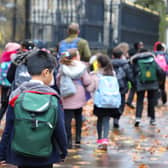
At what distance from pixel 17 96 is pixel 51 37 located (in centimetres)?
1205

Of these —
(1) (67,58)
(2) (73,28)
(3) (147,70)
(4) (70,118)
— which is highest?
(2) (73,28)

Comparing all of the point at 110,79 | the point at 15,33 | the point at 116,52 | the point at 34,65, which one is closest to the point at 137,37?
the point at 15,33

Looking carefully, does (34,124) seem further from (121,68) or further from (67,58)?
(121,68)

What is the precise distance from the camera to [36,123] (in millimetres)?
Answer: 4453

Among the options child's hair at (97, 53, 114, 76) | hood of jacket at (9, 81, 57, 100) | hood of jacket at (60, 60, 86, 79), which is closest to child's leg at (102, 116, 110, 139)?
child's hair at (97, 53, 114, 76)

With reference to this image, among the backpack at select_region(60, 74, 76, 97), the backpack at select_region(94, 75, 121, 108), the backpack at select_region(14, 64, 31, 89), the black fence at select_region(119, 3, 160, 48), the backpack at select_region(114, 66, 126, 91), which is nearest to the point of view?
the backpack at select_region(14, 64, 31, 89)

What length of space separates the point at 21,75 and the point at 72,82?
0.86 metres

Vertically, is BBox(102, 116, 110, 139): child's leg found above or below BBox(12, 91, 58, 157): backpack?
below

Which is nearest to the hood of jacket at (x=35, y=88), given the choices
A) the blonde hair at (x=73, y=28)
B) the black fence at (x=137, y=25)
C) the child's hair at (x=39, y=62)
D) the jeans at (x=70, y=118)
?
the child's hair at (x=39, y=62)

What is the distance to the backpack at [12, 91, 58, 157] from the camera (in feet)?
14.7

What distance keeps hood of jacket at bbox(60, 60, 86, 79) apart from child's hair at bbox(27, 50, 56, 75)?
3.50 metres

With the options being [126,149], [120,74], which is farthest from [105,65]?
[120,74]

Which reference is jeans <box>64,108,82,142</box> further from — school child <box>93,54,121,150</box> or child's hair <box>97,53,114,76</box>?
child's hair <box>97,53,114,76</box>

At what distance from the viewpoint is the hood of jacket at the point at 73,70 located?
27.5 feet
